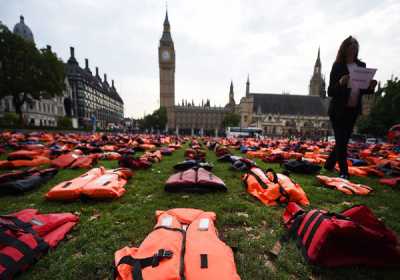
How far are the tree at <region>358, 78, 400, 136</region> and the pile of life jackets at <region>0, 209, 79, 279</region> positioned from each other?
40744 mm

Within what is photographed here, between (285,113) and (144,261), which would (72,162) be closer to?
(144,261)

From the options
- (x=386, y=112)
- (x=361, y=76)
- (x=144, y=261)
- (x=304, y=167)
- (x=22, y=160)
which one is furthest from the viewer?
(x=386, y=112)

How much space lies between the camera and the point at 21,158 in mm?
5613

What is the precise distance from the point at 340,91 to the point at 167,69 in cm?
7958

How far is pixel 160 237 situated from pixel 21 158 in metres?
6.77

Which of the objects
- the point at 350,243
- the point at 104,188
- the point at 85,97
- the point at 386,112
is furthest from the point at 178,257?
the point at 85,97

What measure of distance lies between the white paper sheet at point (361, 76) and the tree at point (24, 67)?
3427 cm

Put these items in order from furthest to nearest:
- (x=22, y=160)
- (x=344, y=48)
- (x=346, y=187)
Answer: (x=22, y=160), (x=344, y=48), (x=346, y=187)

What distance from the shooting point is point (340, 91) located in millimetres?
4285

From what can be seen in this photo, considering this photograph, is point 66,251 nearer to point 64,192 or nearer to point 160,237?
point 160,237

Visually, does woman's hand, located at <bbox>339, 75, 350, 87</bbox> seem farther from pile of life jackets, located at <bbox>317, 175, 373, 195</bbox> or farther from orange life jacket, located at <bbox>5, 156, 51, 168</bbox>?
orange life jacket, located at <bbox>5, 156, 51, 168</bbox>

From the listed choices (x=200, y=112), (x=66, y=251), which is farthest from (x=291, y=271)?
(x=200, y=112)

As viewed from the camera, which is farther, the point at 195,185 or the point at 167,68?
the point at 167,68

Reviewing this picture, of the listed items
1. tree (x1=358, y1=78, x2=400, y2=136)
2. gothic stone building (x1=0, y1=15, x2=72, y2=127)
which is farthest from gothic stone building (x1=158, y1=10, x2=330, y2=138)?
gothic stone building (x1=0, y1=15, x2=72, y2=127)
